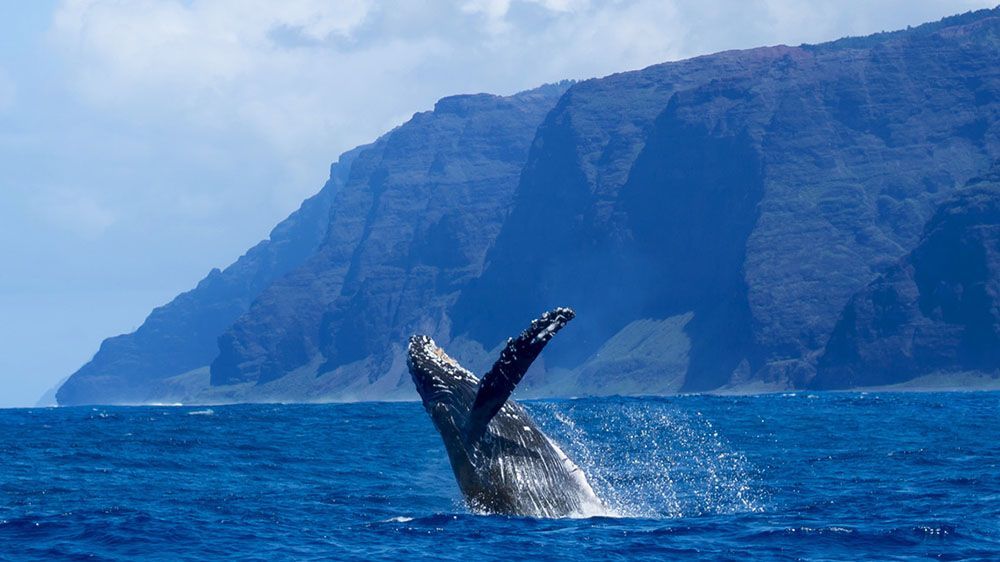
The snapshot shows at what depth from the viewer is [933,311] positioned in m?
166

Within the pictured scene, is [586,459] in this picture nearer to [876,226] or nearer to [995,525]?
[995,525]

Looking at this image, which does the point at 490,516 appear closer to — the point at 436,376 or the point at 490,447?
the point at 490,447

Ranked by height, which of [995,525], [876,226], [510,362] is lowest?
[995,525]

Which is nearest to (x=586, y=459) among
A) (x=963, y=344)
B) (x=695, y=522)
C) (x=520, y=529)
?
(x=695, y=522)

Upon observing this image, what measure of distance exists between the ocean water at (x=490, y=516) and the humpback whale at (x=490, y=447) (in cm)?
32

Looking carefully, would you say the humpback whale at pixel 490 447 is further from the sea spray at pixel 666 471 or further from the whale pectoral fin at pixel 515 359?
the sea spray at pixel 666 471

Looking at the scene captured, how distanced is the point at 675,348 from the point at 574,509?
172 meters

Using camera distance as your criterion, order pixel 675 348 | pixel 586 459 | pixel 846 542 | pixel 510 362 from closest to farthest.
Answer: pixel 510 362
pixel 846 542
pixel 586 459
pixel 675 348

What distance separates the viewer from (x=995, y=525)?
20125mm

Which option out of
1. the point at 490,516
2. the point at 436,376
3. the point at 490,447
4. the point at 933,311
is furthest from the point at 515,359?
the point at 933,311

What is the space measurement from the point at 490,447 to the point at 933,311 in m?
155

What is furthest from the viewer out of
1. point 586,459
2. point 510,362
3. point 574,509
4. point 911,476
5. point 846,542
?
point 586,459

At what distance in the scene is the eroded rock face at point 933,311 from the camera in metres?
162

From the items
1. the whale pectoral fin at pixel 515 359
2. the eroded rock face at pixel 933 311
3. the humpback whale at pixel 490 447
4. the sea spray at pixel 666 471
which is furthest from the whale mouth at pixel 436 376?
the eroded rock face at pixel 933 311
